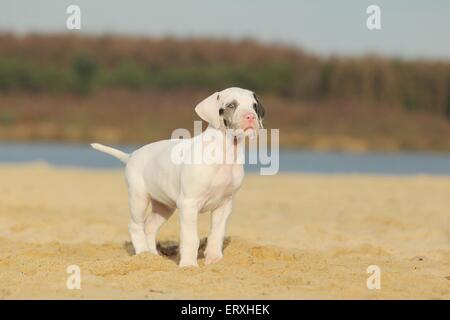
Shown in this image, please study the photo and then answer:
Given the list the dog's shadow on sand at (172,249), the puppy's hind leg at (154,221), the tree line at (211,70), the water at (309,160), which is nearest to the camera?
the puppy's hind leg at (154,221)

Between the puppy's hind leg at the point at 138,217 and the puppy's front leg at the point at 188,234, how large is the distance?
60 cm

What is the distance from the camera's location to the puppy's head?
20.0ft

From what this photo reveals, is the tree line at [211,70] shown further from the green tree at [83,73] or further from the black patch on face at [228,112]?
the black patch on face at [228,112]

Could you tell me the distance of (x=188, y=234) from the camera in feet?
20.9

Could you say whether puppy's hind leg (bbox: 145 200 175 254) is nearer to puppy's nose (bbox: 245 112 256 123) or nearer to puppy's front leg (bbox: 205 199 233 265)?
puppy's front leg (bbox: 205 199 233 265)

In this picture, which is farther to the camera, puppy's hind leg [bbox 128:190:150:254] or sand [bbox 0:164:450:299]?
puppy's hind leg [bbox 128:190:150:254]

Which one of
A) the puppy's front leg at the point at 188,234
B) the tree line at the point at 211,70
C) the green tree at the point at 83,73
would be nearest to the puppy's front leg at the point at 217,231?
the puppy's front leg at the point at 188,234

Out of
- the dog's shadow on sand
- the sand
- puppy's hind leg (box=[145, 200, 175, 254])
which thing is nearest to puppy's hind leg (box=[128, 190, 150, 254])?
puppy's hind leg (box=[145, 200, 175, 254])

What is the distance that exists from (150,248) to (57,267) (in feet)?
3.14

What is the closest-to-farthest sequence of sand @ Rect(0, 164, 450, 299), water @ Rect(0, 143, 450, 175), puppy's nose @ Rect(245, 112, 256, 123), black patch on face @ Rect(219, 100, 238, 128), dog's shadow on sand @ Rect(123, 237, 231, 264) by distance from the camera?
1. sand @ Rect(0, 164, 450, 299)
2. puppy's nose @ Rect(245, 112, 256, 123)
3. black patch on face @ Rect(219, 100, 238, 128)
4. dog's shadow on sand @ Rect(123, 237, 231, 264)
5. water @ Rect(0, 143, 450, 175)

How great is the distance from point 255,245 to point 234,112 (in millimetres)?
1671

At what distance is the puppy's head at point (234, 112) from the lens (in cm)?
611

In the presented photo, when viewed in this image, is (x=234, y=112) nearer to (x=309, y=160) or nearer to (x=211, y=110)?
(x=211, y=110)

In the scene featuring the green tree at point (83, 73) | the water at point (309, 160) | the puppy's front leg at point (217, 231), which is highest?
the green tree at point (83, 73)
